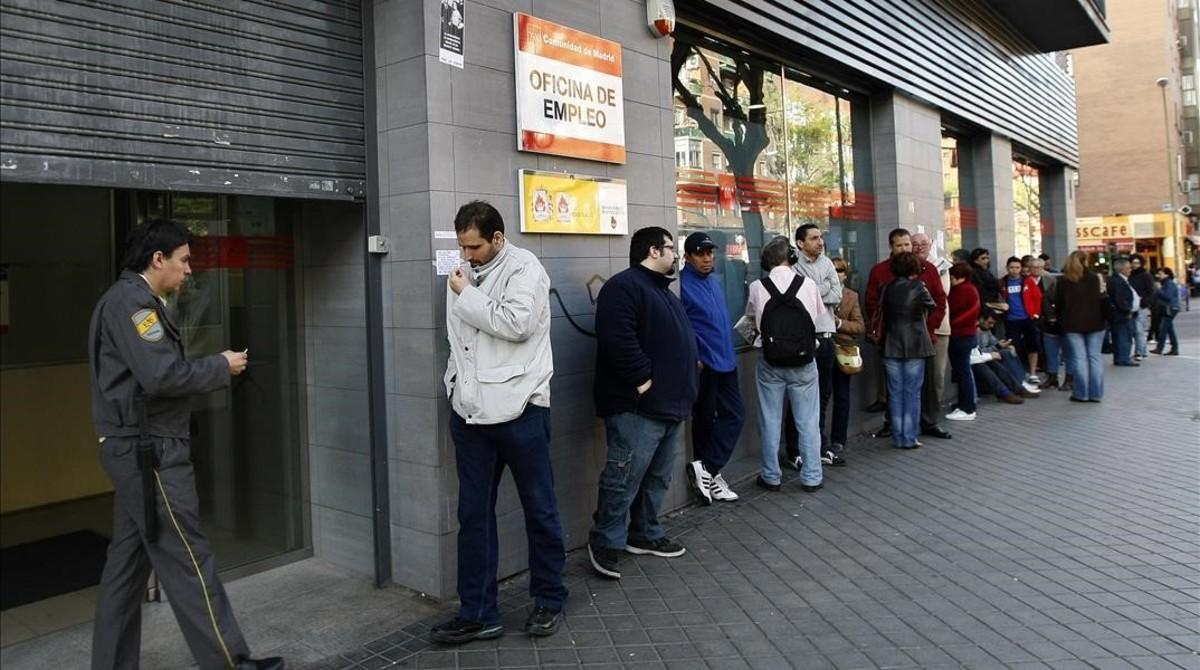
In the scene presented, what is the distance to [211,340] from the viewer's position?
469cm

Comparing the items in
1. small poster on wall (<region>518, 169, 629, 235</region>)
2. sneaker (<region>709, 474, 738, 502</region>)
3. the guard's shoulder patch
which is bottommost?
sneaker (<region>709, 474, 738, 502</region>)

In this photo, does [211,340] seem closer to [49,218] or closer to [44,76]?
[44,76]

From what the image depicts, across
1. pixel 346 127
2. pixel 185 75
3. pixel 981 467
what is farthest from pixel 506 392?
pixel 981 467

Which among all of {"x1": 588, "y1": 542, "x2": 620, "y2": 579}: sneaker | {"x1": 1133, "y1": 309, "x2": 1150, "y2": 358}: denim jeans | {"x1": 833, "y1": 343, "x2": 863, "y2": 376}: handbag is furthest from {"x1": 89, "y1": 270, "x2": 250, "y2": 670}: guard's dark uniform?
{"x1": 1133, "y1": 309, "x2": 1150, "y2": 358}: denim jeans

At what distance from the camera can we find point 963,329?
29.7ft

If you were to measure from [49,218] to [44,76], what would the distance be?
3.60 m

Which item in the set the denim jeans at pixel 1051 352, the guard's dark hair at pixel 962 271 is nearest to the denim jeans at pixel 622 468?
the guard's dark hair at pixel 962 271

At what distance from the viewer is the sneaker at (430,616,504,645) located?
148 inches

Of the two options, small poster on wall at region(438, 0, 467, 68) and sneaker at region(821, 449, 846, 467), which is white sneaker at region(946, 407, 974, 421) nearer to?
sneaker at region(821, 449, 846, 467)

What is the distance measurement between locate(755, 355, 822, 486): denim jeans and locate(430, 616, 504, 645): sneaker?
3219mm

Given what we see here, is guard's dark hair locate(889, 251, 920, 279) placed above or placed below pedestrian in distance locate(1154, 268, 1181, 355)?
above

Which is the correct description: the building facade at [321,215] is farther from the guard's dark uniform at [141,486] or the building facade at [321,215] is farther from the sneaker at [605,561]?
the guard's dark uniform at [141,486]

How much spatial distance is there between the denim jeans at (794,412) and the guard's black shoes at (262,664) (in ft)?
13.5

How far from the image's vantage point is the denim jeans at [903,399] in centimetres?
784
